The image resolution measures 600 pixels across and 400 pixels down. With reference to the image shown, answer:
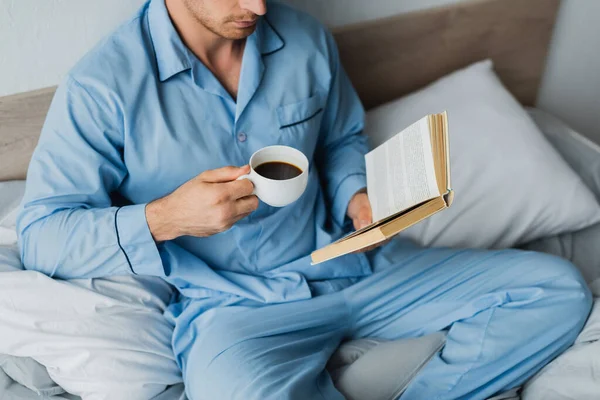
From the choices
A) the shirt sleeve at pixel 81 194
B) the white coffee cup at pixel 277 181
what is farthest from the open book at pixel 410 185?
the shirt sleeve at pixel 81 194

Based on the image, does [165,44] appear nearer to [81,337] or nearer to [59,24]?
[59,24]

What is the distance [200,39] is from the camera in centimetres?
120

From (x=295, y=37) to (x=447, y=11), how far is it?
0.57 meters

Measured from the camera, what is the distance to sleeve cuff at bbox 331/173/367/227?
4.51 feet

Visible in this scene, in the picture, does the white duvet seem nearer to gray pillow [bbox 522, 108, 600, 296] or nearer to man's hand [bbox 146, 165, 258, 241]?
gray pillow [bbox 522, 108, 600, 296]

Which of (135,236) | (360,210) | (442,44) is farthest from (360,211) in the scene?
(442,44)

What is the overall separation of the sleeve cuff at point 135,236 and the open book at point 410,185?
28cm

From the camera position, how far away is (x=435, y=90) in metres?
1.71

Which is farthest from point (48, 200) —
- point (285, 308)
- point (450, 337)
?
point (450, 337)

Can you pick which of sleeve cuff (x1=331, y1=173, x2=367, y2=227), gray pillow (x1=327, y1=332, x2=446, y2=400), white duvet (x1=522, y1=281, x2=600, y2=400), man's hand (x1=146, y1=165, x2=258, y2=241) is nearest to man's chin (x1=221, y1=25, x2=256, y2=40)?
man's hand (x1=146, y1=165, x2=258, y2=241)

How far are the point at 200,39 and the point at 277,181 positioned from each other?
1.18 ft

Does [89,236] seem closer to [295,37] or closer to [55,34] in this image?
[55,34]

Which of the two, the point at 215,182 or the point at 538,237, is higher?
the point at 215,182

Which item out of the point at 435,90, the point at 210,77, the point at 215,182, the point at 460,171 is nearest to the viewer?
the point at 215,182
